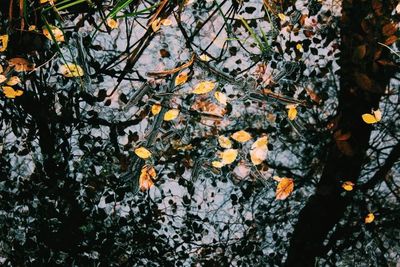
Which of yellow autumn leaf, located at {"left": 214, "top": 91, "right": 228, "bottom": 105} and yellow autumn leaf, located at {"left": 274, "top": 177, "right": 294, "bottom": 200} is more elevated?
yellow autumn leaf, located at {"left": 214, "top": 91, "right": 228, "bottom": 105}

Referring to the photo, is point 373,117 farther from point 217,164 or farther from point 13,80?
point 13,80

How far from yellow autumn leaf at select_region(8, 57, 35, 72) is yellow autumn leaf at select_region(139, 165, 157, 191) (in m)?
0.93

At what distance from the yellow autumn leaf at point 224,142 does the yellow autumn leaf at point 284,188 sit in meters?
0.36

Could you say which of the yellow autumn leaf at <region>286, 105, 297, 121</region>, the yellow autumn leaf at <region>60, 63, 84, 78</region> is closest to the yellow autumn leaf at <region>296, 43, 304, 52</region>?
the yellow autumn leaf at <region>286, 105, 297, 121</region>

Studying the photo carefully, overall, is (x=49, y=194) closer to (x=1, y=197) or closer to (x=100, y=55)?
(x=1, y=197)

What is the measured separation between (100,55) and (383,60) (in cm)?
172

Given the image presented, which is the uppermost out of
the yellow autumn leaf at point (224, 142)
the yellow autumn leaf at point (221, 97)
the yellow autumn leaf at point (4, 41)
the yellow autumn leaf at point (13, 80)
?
the yellow autumn leaf at point (4, 41)

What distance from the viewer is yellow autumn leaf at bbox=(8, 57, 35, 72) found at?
8.58ft

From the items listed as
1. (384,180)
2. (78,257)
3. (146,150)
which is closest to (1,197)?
(78,257)

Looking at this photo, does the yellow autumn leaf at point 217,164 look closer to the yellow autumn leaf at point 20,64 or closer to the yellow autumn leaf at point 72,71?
the yellow autumn leaf at point 72,71

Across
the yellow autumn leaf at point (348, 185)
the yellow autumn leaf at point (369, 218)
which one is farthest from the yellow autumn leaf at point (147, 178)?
the yellow autumn leaf at point (369, 218)

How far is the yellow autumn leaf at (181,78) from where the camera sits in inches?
106

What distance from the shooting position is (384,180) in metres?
2.57

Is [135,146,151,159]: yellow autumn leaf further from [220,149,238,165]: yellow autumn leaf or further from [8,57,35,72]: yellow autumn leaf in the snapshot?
[8,57,35,72]: yellow autumn leaf
